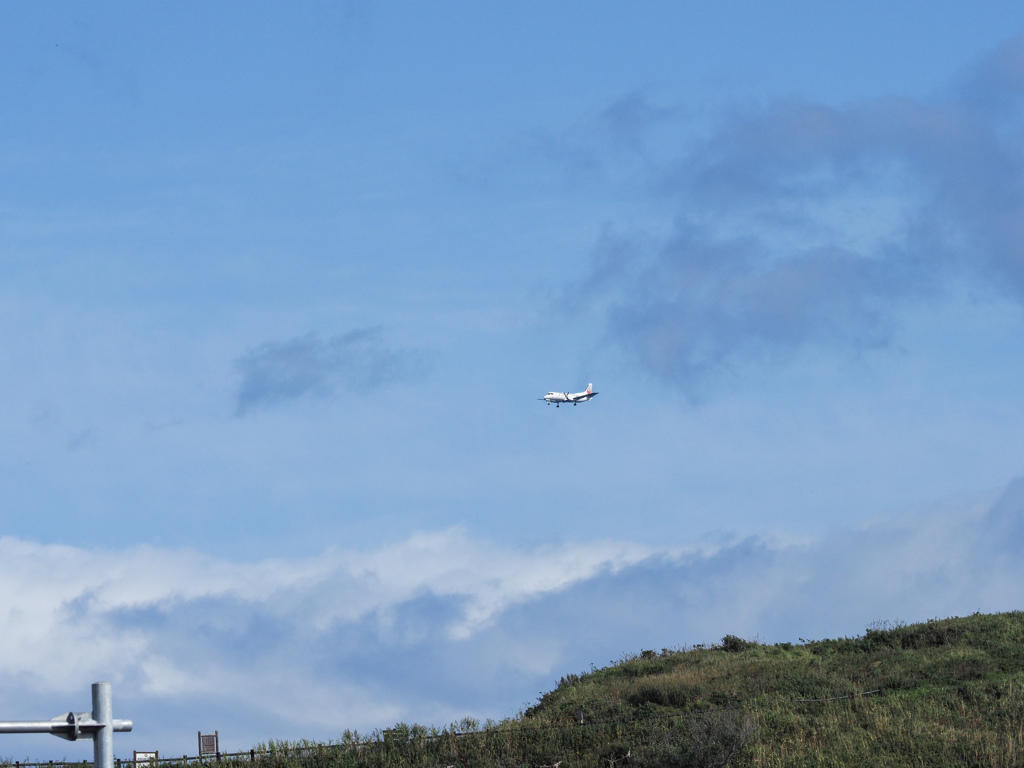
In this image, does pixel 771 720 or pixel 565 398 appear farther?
pixel 565 398

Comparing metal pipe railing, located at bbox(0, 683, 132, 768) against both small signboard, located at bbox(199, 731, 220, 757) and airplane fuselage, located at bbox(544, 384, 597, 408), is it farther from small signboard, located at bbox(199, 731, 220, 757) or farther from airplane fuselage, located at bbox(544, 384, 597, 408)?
airplane fuselage, located at bbox(544, 384, 597, 408)

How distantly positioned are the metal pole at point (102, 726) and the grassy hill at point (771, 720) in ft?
90.2

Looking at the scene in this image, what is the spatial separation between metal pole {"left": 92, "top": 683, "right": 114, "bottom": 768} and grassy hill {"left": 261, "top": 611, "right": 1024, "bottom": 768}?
90.2 ft

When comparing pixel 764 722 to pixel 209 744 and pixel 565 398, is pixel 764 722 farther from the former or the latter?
pixel 565 398

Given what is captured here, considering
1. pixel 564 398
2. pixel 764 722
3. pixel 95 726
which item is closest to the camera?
pixel 95 726

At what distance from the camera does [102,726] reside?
31.9 ft

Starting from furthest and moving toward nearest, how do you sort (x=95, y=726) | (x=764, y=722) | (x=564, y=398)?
(x=564, y=398) < (x=764, y=722) < (x=95, y=726)

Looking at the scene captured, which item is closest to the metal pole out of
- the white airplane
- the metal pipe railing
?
the metal pipe railing

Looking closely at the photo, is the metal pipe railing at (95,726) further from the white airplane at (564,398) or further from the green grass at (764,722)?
the white airplane at (564,398)

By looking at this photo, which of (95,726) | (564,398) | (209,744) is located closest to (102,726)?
(95,726)

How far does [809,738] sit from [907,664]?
51.6ft

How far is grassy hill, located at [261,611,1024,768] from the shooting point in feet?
113

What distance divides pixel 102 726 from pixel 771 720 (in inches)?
1318

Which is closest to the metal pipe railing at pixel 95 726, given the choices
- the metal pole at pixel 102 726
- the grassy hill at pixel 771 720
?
the metal pole at pixel 102 726
